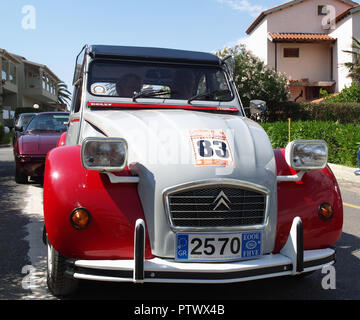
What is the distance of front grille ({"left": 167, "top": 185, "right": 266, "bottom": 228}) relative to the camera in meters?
3.16

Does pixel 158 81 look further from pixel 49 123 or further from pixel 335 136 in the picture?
pixel 335 136

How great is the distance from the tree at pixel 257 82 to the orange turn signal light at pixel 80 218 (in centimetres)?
2717

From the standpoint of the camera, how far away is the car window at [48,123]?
1073 cm

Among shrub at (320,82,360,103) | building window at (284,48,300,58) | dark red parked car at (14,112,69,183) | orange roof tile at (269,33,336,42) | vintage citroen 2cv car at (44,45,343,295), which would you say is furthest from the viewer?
building window at (284,48,300,58)

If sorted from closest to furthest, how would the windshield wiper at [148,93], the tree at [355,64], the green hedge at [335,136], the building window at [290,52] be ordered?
1. the windshield wiper at [148,93]
2. the green hedge at [335,136]
3. the tree at [355,64]
4. the building window at [290,52]

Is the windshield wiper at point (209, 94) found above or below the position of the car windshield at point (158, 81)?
below

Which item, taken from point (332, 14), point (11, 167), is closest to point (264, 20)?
point (332, 14)

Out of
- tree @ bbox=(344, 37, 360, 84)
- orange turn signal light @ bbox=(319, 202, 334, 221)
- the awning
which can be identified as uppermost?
the awning

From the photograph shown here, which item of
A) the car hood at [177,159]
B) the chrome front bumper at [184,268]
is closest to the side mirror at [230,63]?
the car hood at [177,159]

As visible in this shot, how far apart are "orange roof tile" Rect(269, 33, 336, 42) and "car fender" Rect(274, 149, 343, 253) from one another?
33856 mm

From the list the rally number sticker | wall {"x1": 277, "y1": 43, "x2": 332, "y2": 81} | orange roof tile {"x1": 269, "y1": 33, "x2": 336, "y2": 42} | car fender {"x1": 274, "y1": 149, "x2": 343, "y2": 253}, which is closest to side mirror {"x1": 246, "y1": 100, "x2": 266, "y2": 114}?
car fender {"x1": 274, "y1": 149, "x2": 343, "y2": 253}

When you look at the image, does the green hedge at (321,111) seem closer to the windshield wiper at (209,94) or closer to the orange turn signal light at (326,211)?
the windshield wiper at (209,94)

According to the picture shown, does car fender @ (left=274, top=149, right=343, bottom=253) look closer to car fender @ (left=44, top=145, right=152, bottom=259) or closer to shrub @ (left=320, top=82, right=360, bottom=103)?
car fender @ (left=44, top=145, right=152, bottom=259)
